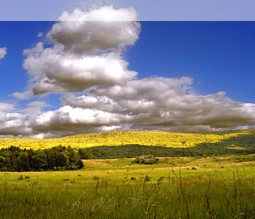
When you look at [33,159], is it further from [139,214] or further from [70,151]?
[139,214]

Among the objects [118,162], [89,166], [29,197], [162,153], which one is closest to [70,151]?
[89,166]

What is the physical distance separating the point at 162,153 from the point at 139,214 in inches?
5304

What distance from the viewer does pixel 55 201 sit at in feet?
25.5

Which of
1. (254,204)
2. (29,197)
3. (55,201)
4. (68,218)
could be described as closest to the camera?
(68,218)

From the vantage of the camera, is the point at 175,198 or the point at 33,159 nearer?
the point at 175,198

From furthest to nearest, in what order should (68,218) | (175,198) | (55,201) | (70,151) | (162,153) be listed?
(162,153), (70,151), (55,201), (175,198), (68,218)

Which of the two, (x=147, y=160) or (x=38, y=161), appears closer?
(x=38, y=161)

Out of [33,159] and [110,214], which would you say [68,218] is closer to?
[110,214]

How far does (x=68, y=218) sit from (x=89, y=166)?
8106cm

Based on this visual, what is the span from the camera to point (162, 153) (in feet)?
456

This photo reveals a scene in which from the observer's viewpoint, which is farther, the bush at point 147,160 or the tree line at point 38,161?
the bush at point 147,160

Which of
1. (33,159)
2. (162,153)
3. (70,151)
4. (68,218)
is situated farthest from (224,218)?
(162,153)

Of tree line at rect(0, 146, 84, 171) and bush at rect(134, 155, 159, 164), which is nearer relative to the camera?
tree line at rect(0, 146, 84, 171)

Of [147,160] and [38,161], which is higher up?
[38,161]
